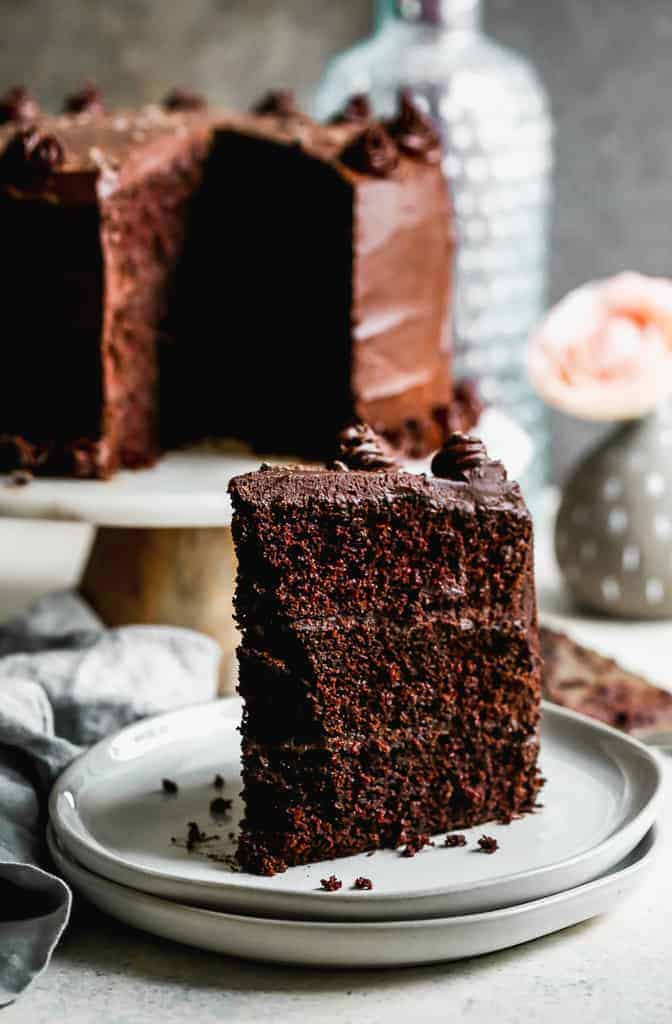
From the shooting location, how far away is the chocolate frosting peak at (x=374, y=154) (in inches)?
101

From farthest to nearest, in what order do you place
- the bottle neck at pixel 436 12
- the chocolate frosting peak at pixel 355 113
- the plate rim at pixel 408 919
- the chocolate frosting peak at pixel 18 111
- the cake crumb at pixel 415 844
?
the bottle neck at pixel 436 12 < the chocolate frosting peak at pixel 355 113 < the chocolate frosting peak at pixel 18 111 < the cake crumb at pixel 415 844 < the plate rim at pixel 408 919

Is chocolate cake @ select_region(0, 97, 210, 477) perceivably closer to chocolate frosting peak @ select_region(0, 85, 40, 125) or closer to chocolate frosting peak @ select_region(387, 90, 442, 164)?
chocolate frosting peak @ select_region(0, 85, 40, 125)

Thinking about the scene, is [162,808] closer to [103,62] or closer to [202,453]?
[202,453]

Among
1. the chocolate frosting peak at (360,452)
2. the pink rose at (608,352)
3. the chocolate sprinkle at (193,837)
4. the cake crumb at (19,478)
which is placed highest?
the chocolate frosting peak at (360,452)

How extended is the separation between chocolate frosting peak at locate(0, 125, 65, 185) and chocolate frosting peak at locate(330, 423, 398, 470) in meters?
0.81

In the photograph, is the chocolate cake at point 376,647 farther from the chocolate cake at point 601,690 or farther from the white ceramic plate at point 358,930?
the chocolate cake at point 601,690

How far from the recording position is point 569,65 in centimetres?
374

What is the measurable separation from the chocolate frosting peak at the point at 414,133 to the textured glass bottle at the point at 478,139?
59 centimetres

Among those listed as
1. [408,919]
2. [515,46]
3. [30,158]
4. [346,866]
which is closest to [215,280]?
[30,158]

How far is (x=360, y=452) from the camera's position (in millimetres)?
1825

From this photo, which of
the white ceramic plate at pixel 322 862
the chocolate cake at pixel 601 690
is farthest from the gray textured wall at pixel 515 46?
the white ceramic plate at pixel 322 862

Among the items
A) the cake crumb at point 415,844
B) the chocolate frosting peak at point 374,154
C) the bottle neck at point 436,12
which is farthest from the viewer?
the bottle neck at point 436,12

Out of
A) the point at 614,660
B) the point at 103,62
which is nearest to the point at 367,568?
the point at 614,660

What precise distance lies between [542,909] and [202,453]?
1.33 m
